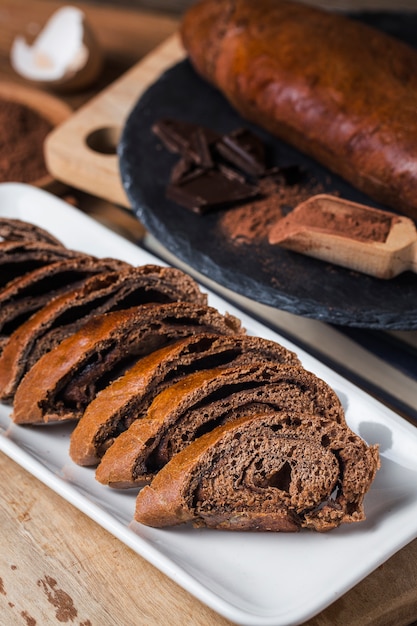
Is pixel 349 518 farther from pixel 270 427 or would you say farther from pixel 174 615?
pixel 174 615

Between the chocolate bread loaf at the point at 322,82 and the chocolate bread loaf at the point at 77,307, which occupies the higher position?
the chocolate bread loaf at the point at 322,82

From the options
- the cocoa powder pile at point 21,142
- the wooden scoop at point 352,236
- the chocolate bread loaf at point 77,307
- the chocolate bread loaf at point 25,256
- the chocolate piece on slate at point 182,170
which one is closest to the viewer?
the chocolate bread loaf at point 77,307

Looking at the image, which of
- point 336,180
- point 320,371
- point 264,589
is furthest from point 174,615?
point 336,180

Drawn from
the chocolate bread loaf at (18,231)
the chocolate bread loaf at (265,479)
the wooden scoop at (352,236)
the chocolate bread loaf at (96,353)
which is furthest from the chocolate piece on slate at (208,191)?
the chocolate bread loaf at (265,479)

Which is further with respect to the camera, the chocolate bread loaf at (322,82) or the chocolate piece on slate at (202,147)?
the chocolate piece on slate at (202,147)

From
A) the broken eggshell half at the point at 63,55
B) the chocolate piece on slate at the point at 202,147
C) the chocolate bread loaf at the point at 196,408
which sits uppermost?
the chocolate bread loaf at the point at 196,408

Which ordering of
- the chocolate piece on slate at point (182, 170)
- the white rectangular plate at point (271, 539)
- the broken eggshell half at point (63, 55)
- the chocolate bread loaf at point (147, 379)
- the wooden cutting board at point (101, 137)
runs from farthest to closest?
the broken eggshell half at point (63, 55) → the wooden cutting board at point (101, 137) → the chocolate piece on slate at point (182, 170) → the chocolate bread loaf at point (147, 379) → the white rectangular plate at point (271, 539)

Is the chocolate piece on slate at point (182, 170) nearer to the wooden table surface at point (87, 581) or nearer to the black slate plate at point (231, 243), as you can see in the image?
the black slate plate at point (231, 243)
